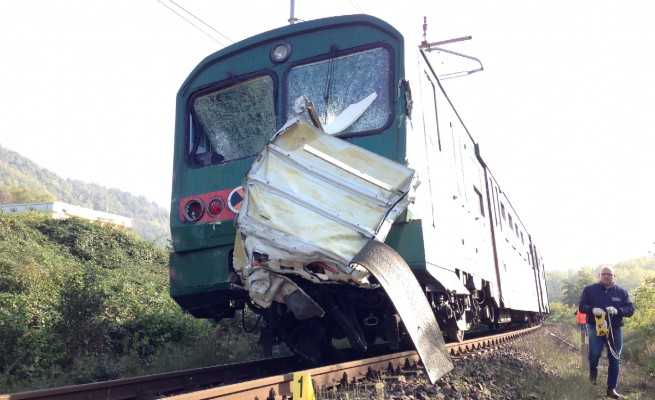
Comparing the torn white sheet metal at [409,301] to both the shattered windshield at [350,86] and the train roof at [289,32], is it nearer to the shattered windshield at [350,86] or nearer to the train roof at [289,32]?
the shattered windshield at [350,86]

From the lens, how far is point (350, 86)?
5.16 metres

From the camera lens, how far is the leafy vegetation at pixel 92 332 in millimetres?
7418

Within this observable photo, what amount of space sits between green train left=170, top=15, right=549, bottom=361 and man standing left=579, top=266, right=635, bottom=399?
146cm

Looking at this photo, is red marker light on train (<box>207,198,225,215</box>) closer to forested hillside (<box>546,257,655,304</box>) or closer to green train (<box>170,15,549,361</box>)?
green train (<box>170,15,549,361</box>)

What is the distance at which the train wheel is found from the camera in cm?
640

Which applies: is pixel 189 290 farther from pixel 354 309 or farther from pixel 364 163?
pixel 364 163

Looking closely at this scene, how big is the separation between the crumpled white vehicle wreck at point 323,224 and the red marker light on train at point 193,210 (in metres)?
1.13

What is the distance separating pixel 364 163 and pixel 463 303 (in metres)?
3.07

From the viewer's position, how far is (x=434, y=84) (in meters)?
6.18

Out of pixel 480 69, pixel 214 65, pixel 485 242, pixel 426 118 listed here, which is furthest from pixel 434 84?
pixel 480 69

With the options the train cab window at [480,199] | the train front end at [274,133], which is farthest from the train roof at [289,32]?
the train cab window at [480,199]

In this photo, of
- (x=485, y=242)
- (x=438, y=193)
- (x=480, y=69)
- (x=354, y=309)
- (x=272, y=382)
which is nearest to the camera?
(x=272, y=382)

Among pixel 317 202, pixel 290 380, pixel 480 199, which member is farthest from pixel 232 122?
pixel 480 199

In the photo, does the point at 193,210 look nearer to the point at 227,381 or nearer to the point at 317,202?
the point at 227,381
